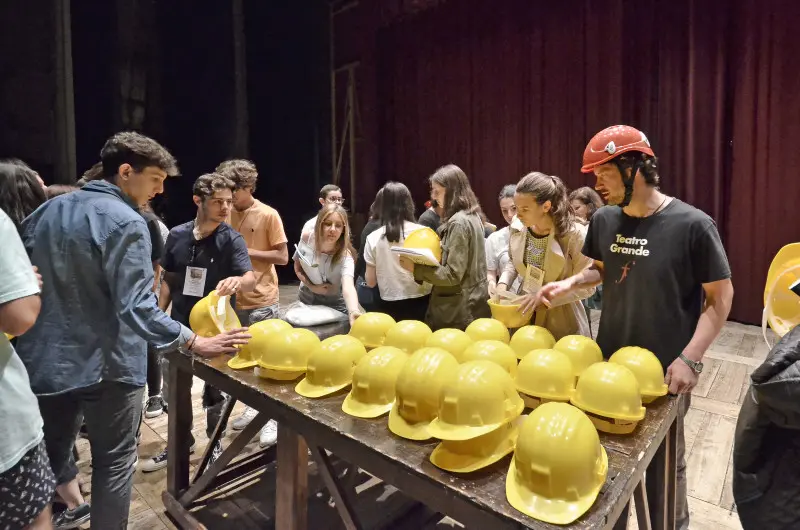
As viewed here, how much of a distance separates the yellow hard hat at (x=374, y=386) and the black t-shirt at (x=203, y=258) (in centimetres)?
139

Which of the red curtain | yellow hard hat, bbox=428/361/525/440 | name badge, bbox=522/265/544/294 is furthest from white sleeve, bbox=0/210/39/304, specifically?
the red curtain

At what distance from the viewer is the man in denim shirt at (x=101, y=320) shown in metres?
1.70

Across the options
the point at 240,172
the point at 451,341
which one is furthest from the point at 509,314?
the point at 240,172

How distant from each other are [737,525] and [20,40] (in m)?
9.00

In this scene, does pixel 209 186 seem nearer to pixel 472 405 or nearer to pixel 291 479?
pixel 291 479

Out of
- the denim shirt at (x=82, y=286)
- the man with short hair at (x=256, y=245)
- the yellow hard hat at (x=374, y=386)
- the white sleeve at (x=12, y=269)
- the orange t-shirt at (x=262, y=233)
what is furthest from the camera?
the orange t-shirt at (x=262, y=233)

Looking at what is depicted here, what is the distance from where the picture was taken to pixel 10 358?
122cm

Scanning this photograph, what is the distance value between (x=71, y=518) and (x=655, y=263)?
272cm

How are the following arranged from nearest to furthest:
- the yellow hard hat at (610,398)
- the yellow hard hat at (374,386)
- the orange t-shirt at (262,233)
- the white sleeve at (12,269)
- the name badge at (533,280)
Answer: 1. the white sleeve at (12,269)
2. the yellow hard hat at (610,398)
3. the yellow hard hat at (374,386)
4. the name badge at (533,280)
5. the orange t-shirt at (262,233)

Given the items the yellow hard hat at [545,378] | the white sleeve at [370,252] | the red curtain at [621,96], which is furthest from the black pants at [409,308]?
the red curtain at [621,96]

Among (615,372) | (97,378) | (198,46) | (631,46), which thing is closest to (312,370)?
(97,378)

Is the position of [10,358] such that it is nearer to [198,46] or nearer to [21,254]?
[21,254]

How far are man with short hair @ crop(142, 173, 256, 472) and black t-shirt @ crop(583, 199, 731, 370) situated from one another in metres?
1.76

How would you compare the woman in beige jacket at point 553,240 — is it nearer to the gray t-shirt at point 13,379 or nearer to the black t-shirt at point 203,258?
the black t-shirt at point 203,258
